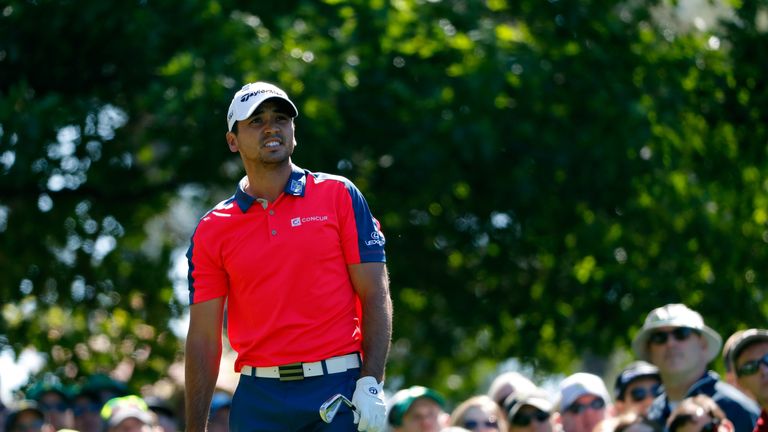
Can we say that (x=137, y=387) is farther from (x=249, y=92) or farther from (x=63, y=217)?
(x=249, y=92)

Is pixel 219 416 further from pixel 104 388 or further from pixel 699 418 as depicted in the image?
pixel 699 418

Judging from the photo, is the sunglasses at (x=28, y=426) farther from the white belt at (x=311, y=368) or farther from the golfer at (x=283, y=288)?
the white belt at (x=311, y=368)

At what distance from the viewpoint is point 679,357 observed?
9.48m

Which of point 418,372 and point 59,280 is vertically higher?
point 59,280

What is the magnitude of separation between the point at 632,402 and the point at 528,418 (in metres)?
0.84

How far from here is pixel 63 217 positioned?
14.2 m

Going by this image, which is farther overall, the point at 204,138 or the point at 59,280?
the point at 59,280

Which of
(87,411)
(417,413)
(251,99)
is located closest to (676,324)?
(417,413)

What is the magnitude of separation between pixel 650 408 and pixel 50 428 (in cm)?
464

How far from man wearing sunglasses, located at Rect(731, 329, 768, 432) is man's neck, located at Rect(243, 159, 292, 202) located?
3298 millimetres

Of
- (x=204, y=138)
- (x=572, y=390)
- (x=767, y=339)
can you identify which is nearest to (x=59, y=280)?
(x=204, y=138)

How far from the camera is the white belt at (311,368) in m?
6.11

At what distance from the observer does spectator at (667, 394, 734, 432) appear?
804 centimetres

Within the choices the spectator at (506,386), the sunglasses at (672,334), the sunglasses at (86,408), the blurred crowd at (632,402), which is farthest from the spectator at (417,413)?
the sunglasses at (86,408)
